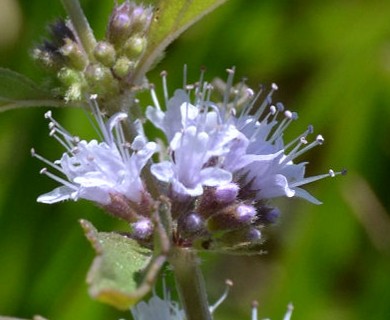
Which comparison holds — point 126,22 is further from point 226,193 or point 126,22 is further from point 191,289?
point 191,289

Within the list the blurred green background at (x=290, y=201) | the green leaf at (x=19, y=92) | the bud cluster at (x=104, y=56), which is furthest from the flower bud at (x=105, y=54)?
the blurred green background at (x=290, y=201)

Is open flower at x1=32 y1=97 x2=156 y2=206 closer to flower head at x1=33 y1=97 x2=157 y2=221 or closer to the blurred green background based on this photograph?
flower head at x1=33 y1=97 x2=157 y2=221

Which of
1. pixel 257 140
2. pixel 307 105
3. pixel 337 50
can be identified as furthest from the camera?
pixel 337 50

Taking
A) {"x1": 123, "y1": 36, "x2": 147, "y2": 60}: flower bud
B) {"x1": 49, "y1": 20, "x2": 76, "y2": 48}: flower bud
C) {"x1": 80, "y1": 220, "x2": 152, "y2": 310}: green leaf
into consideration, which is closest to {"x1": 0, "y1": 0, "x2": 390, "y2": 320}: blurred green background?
{"x1": 49, "y1": 20, "x2": 76, "y2": 48}: flower bud

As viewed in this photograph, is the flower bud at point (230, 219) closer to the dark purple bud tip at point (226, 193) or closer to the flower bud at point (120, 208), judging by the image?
the dark purple bud tip at point (226, 193)

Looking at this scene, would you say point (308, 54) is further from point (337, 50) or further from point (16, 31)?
point (16, 31)

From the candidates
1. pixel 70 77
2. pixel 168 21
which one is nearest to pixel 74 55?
pixel 70 77

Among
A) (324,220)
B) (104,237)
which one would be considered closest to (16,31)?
(324,220)
